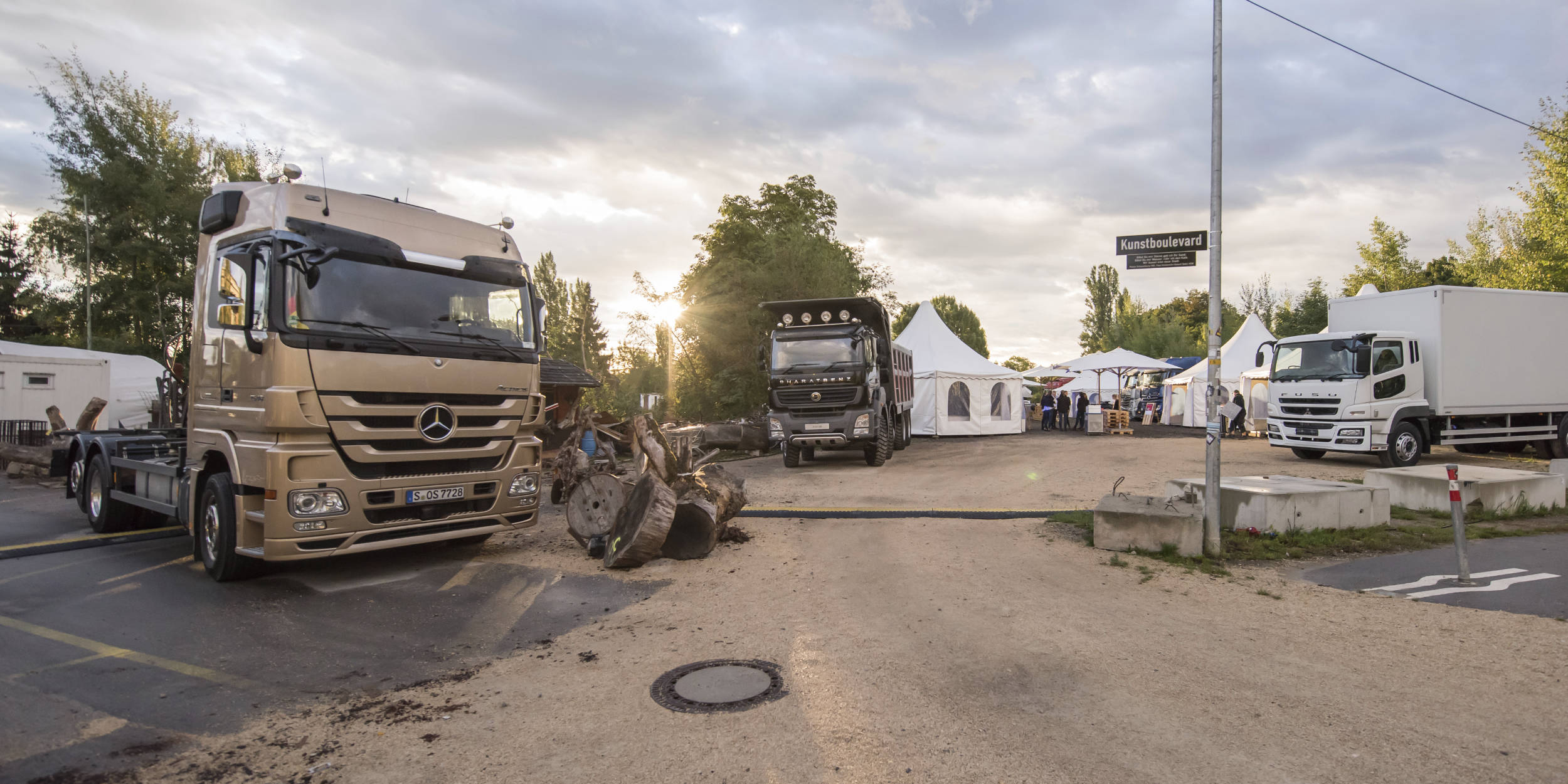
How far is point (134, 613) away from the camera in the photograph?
5816 millimetres

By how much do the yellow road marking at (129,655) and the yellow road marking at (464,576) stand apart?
1972 mm

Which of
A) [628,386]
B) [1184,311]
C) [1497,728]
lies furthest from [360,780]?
[1184,311]

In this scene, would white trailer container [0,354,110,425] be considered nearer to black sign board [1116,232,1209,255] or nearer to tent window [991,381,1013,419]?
black sign board [1116,232,1209,255]

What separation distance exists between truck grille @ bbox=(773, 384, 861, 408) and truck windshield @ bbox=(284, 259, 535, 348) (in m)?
8.63

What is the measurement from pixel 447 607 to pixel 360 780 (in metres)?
2.92

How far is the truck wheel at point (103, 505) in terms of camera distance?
8.90m

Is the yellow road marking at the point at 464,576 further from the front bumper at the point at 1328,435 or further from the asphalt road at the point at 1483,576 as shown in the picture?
the front bumper at the point at 1328,435

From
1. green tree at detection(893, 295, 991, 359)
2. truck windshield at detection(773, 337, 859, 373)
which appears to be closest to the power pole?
truck windshield at detection(773, 337, 859, 373)

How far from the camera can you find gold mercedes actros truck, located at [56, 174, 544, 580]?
590 cm

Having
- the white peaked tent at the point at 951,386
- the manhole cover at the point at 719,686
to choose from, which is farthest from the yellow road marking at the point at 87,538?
the white peaked tent at the point at 951,386

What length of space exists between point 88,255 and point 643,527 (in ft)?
122

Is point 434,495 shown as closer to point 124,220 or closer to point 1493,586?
point 1493,586

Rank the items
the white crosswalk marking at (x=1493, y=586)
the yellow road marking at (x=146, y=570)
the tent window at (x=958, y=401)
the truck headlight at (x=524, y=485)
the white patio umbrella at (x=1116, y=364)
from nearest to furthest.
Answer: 1. the white crosswalk marking at (x=1493, y=586)
2. the yellow road marking at (x=146, y=570)
3. the truck headlight at (x=524, y=485)
4. the tent window at (x=958, y=401)
5. the white patio umbrella at (x=1116, y=364)

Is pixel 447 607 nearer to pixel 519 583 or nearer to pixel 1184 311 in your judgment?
pixel 519 583
